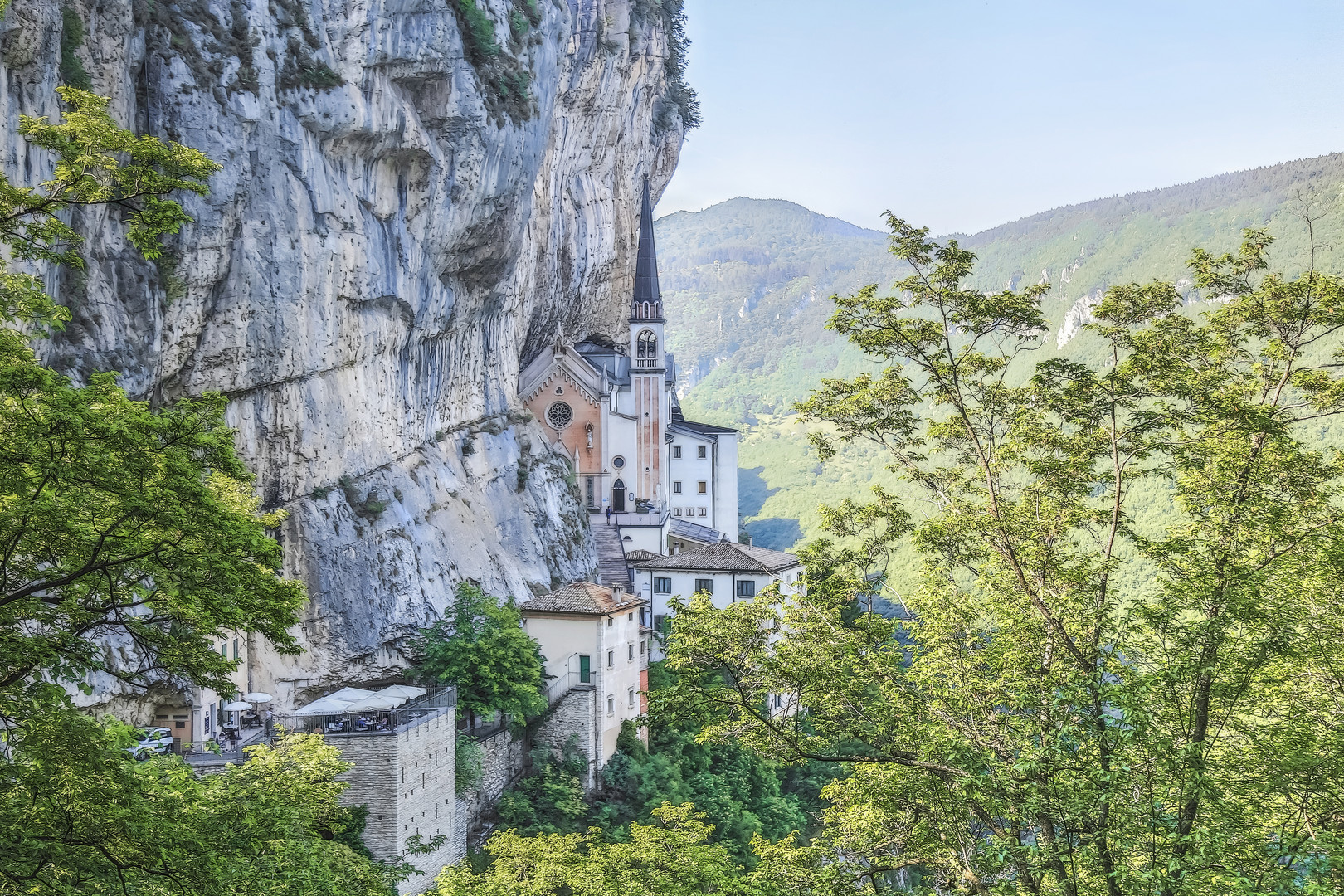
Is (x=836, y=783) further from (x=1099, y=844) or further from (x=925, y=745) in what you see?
(x=1099, y=844)

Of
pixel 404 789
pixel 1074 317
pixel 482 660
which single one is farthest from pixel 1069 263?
pixel 404 789

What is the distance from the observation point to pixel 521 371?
2292 inches

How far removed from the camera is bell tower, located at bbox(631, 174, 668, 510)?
61.2 m

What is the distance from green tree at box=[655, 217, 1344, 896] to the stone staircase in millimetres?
32756

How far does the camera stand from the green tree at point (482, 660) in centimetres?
3197

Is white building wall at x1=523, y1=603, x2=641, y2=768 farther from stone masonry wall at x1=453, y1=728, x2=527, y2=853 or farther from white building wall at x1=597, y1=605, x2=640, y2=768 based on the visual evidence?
stone masonry wall at x1=453, y1=728, x2=527, y2=853

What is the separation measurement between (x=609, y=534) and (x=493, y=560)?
16.1 meters

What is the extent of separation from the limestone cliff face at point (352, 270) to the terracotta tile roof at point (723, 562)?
4.81m

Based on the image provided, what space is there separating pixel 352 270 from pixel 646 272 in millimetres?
34210

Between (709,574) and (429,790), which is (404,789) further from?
(709,574)

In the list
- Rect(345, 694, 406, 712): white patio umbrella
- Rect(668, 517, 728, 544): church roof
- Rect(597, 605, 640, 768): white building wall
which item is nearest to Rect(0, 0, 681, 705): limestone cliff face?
Rect(345, 694, 406, 712): white patio umbrella

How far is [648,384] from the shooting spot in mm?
62031

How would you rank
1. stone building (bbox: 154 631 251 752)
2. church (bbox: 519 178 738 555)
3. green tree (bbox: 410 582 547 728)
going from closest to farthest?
1. stone building (bbox: 154 631 251 752)
2. green tree (bbox: 410 582 547 728)
3. church (bbox: 519 178 738 555)

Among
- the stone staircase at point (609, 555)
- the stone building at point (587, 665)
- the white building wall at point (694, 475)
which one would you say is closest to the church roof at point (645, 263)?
the white building wall at point (694, 475)
